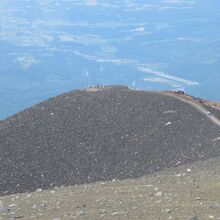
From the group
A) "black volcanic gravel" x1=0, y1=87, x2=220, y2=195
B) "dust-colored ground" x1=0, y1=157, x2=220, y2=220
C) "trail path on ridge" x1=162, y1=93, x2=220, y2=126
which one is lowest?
"black volcanic gravel" x1=0, y1=87, x2=220, y2=195

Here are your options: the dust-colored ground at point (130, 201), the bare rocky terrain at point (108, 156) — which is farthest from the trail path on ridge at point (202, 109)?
the dust-colored ground at point (130, 201)

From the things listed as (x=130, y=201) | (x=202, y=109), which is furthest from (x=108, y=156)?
(x=130, y=201)

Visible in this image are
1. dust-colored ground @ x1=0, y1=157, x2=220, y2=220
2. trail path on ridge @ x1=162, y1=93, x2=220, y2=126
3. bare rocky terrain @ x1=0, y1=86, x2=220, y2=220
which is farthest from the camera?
trail path on ridge @ x1=162, y1=93, x2=220, y2=126

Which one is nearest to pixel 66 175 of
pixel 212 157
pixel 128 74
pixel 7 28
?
pixel 212 157

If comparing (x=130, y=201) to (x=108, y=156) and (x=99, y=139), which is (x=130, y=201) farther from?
(x=99, y=139)

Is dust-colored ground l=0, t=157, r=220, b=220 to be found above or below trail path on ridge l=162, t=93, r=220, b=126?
above

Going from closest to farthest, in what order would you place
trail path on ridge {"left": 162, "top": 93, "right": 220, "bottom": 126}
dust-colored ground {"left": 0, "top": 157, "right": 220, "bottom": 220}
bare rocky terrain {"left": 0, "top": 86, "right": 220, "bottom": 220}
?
1. dust-colored ground {"left": 0, "top": 157, "right": 220, "bottom": 220}
2. bare rocky terrain {"left": 0, "top": 86, "right": 220, "bottom": 220}
3. trail path on ridge {"left": 162, "top": 93, "right": 220, "bottom": 126}

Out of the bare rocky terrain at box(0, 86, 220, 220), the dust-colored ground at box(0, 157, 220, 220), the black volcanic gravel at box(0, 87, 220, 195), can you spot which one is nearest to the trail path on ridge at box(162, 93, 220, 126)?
the bare rocky terrain at box(0, 86, 220, 220)

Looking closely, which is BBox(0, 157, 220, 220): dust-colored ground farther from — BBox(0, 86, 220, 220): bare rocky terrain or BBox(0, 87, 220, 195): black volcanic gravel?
BBox(0, 87, 220, 195): black volcanic gravel
